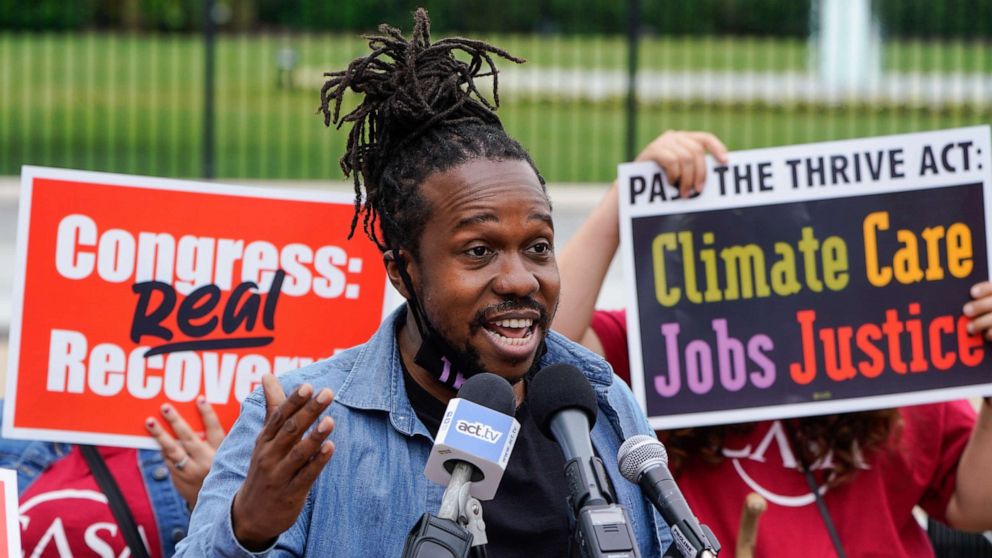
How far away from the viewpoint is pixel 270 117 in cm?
1439

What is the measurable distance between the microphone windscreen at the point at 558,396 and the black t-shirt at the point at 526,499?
345 mm

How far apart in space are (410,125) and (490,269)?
14.5 inches

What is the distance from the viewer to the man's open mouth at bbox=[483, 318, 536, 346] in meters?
2.59

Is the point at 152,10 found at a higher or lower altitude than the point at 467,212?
higher

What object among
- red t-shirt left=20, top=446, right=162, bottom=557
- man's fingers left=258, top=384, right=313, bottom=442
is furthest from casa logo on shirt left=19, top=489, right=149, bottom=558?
man's fingers left=258, top=384, right=313, bottom=442

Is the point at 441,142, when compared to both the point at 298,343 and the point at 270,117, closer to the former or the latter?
the point at 298,343

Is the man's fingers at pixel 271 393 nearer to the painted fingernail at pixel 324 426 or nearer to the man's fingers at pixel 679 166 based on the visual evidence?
the painted fingernail at pixel 324 426

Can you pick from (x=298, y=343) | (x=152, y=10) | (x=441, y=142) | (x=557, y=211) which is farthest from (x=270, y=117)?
(x=441, y=142)

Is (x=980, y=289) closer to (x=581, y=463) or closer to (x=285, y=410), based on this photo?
(x=581, y=463)

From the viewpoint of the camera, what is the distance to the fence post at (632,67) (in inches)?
400

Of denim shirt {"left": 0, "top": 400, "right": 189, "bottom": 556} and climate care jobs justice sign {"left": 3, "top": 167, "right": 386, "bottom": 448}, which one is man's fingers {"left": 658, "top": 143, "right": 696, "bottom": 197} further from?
denim shirt {"left": 0, "top": 400, "right": 189, "bottom": 556}

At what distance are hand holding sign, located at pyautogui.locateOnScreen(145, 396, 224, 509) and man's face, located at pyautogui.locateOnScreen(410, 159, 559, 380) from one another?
0.98m

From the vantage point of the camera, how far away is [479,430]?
2.09 metres

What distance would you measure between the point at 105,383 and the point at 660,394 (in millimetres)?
1285
